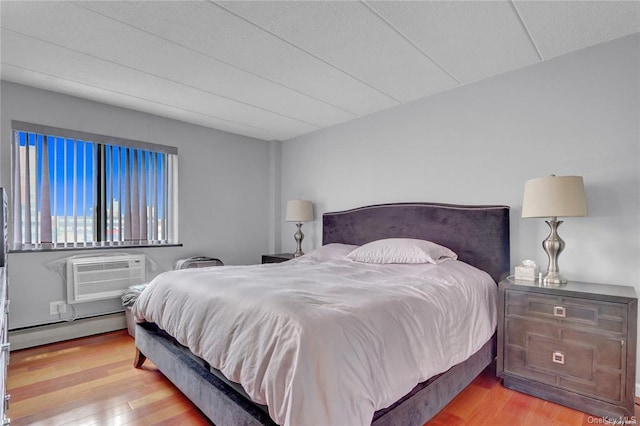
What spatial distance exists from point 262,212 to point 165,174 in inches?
54.3

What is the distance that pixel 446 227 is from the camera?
2.89 m

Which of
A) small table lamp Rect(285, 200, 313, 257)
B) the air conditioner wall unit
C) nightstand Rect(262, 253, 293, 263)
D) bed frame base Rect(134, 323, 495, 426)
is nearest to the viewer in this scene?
bed frame base Rect(134, 323, 495, 426)

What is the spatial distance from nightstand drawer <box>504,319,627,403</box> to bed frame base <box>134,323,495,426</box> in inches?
8.0

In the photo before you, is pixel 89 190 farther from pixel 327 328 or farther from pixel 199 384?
pixel 327 328

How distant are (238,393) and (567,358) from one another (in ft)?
6.11

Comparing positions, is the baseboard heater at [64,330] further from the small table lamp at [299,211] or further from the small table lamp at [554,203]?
the small table lamp at [554,203]

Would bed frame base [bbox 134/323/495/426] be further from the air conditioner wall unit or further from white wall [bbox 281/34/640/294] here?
the air conditioner wall unit

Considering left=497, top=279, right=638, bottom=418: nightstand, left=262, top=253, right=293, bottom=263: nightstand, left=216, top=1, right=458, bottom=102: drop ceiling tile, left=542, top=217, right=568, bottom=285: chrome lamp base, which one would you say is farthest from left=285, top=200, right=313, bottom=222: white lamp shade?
left=542, top=217, right=568, bottom=285: chrome lamp base

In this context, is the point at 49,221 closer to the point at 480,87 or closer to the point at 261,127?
the point at 261,127

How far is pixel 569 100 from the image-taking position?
2.38 metres

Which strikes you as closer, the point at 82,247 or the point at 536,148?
the point at 536,148

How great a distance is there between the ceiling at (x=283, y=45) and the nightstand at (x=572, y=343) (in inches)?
63.2

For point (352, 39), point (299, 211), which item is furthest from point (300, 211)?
point (352, 39)

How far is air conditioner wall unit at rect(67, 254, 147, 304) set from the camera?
3.09m
